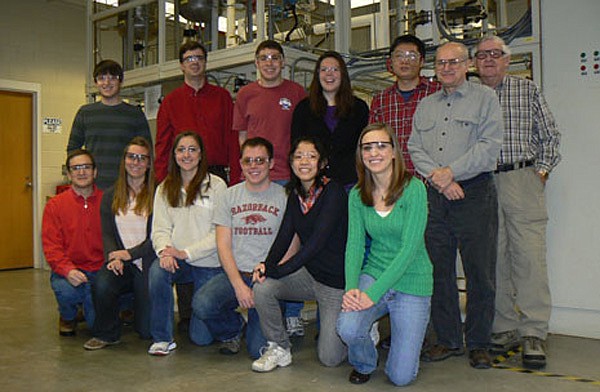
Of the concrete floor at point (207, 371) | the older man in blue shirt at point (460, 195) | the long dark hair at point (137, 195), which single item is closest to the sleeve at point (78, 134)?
the long dark hair at point (137, 195)

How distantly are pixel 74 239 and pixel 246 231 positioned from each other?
1304mm

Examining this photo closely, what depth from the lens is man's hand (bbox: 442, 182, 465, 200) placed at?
9.80 ft

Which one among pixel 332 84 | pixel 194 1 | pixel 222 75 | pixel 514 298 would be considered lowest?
pixel 514 298

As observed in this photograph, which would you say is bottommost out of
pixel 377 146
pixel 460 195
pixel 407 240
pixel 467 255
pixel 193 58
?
pixel 467 255

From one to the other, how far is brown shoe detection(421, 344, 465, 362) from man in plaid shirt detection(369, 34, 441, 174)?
94 centimetres

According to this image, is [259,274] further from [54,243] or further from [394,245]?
[54,243]

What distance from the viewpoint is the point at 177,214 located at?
3.45m

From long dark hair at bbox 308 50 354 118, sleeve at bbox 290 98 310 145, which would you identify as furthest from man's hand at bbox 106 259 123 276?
long dark hair at bbox 308 50 354 118

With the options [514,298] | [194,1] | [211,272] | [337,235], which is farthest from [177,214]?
[194,1]

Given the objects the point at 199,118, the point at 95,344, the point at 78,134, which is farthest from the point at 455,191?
the point at 78,134

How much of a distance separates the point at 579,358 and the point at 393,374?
43.9 inches

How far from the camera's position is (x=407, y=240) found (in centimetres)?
268

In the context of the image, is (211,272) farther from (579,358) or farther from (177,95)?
(579,358)

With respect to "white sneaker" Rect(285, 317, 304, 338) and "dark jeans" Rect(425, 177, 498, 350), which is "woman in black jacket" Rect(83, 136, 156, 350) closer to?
"white sneaker" Rect(285, 317, 304, 338)
